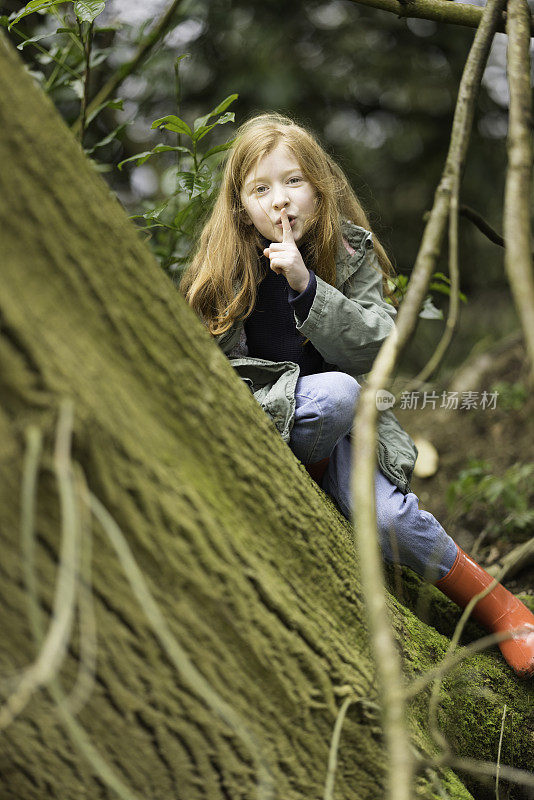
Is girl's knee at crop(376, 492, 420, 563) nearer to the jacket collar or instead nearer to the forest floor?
the jacket collar

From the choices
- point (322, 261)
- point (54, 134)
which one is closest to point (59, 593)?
point (54, 134)

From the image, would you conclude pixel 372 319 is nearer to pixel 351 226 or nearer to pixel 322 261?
pixel 322 261

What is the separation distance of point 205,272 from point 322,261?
1.11 feet

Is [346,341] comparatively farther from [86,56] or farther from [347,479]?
[86,56]

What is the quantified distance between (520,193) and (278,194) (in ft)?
3.21

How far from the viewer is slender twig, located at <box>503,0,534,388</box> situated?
0.84 meters

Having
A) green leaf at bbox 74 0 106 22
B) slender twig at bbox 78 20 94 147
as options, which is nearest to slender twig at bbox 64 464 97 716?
green leaf at bbox 74 0 106 22

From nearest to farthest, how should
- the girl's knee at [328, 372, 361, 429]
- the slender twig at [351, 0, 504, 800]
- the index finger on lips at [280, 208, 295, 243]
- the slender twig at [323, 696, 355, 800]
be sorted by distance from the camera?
1. the slender twig at [351, 0, 504, 800]
2. the slender twig at [323, 696, 355, 800]
3. the girl's knee at [328, 372, 361, 429]
4. the index finger on lips at [280, 208, 295, 243]

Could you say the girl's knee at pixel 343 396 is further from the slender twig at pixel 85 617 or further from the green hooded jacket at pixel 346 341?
the slender twig at pixel 85 617

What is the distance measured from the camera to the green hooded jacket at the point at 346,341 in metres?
1.64

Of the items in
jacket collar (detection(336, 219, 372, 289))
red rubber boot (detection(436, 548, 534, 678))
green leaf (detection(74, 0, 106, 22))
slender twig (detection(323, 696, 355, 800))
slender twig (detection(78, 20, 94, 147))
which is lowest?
red rubber boot (detection(436, 548, 534, 678))

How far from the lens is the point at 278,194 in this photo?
1810 millimetres

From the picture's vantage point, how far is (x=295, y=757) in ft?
3.26

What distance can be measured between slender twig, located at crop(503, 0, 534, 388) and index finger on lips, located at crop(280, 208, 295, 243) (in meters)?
0.68
